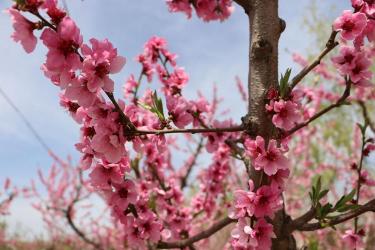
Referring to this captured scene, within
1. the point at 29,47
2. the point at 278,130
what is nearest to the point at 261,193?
the point at 278,130

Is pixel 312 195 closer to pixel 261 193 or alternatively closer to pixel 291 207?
pixel 261 193

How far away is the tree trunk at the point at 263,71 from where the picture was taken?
215cm

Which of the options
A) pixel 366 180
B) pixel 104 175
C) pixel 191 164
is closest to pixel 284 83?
pixel 104 175

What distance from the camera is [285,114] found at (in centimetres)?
199

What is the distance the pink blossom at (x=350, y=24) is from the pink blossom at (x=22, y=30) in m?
1.49

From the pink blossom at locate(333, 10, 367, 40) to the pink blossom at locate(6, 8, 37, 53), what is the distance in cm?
149

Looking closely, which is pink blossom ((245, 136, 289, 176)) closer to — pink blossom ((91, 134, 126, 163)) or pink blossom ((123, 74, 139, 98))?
pink blossom ((91, 134, 126, 163))

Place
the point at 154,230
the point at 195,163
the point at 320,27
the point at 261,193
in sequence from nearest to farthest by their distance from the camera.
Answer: the point at 261,193 < the point at 154,230 < the point at 195,163 < the point at 320,27

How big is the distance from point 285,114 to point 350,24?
59 cm

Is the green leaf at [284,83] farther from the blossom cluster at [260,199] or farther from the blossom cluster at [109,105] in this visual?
the blossom cluster at [109,105]

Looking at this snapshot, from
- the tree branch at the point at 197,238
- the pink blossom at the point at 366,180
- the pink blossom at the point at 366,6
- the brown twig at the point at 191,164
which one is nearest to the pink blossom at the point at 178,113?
the tree branch at the point at 197,238

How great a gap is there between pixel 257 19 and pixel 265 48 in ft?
0.65

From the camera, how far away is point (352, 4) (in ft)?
6.87

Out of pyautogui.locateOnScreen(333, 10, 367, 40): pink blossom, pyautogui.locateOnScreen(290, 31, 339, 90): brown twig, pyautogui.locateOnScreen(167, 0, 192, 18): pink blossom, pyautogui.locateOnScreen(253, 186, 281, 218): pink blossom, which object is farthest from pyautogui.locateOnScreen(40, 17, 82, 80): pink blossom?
pyautogui.locateOnScreen(167, 0, 192, 18): pink blossom
